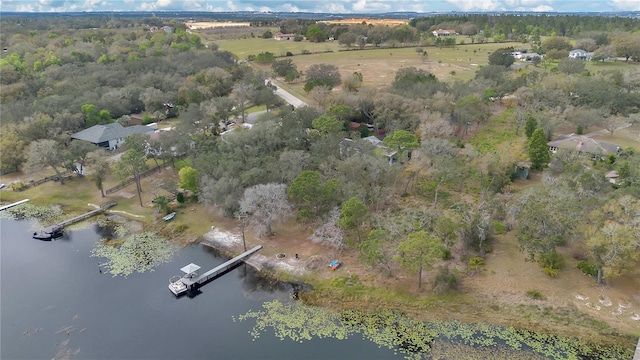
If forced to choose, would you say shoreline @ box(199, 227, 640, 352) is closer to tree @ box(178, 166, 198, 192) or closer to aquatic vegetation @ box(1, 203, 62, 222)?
tree @ box(178, 166, 198, 192)

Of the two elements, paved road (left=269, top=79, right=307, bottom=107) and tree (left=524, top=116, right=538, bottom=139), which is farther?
paved road (left=269, top=79, right=307, bottom=107)

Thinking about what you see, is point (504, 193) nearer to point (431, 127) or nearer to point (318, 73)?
point (431, 127)

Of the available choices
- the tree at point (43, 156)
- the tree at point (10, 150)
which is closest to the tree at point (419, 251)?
the tree at point (43, 156)

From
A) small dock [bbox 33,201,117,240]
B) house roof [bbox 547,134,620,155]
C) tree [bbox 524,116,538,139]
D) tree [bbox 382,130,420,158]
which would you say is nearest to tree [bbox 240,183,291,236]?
tree [bbox 382,130,420,158]

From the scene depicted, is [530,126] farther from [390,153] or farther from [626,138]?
[390,153]

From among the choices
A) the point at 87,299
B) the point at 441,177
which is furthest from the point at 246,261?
the point at 441,177

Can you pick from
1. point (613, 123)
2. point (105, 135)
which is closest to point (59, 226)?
point (105, 135)
